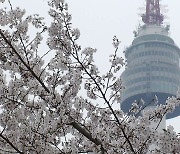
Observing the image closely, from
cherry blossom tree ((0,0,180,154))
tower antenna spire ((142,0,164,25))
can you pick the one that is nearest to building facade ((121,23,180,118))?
tower antenna spire ((142,0,164,25))

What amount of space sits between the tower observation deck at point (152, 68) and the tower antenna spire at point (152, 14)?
234 inches

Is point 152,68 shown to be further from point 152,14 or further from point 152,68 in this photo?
point 152,14

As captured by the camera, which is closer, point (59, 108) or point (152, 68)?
point (59, 108)

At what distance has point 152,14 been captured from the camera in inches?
4449

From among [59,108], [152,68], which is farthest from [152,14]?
[59,108]

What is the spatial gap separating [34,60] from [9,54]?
43 centimetres

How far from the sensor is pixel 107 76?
6199 millimetres

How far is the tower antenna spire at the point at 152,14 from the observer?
4414 inches

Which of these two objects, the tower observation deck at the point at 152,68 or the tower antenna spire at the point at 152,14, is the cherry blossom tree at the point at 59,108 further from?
the tower antenna spire at the point at 152,14

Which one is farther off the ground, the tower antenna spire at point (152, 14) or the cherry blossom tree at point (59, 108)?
the tower antenna spire at point (152, 14)

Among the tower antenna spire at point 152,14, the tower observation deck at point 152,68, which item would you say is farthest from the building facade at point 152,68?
the tower antenna spire at point 152,14

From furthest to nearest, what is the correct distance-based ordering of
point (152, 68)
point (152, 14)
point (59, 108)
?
point (152, 14)
point (152, 68)
point (59, 108)

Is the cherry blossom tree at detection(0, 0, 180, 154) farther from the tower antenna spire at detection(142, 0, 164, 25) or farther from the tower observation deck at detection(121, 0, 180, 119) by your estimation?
the tower antenna spire at detection(142, 0, 164, 25)

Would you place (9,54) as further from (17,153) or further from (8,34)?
(17,153)
